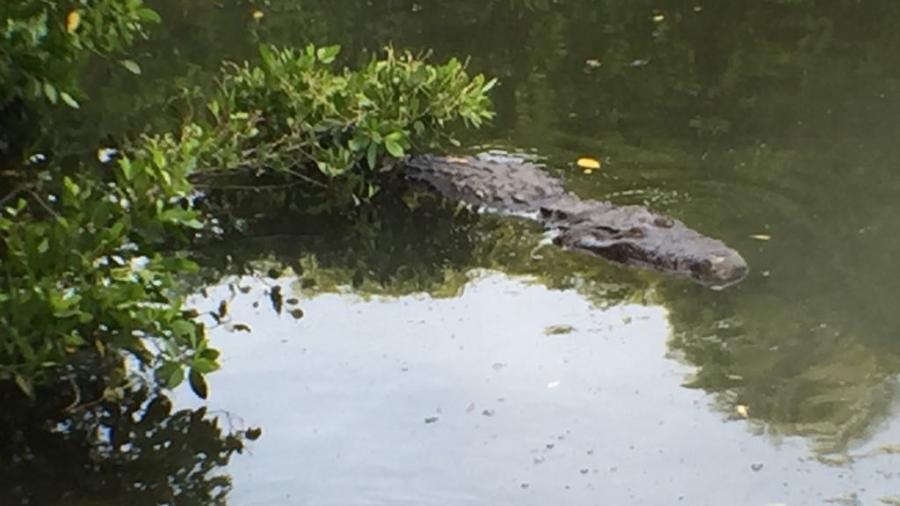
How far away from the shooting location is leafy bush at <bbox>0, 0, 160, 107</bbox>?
4258mm

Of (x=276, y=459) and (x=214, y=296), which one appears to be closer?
(x=276, y=459)

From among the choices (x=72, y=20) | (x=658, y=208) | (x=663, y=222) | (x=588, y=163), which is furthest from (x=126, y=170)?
(x=588, y=163)

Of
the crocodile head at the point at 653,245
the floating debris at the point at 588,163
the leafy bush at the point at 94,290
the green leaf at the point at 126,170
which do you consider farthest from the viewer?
the floating debris at the point at 588,163

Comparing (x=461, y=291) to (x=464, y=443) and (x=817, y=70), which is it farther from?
(x=817, y=70)

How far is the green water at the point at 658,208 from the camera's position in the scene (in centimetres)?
387

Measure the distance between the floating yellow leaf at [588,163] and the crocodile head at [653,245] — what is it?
0.71 metres

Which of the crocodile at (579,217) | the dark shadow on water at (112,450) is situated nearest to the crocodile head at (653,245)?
the crocodile at (579,217)

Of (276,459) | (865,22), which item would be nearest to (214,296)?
(276,459)

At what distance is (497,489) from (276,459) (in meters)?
0.71

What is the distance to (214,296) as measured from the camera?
4859mm

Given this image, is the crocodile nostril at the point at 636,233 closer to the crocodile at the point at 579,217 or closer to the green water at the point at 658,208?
the crocodile at the point at 579,217

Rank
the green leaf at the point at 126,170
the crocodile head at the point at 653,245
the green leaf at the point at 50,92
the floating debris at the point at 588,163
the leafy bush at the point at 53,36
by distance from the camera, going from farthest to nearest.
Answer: the floating debris at the point at 588,163
the crocodile head at the point at 653,245
the green leaf at the point at 50,92
the leafy bush at the point at 53,36
the green leaf at the point at 126,170

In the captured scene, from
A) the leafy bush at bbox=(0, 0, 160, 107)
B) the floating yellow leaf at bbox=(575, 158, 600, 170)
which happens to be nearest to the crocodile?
the floating yellow leaf at bbox=(575, 158, 600, 170)

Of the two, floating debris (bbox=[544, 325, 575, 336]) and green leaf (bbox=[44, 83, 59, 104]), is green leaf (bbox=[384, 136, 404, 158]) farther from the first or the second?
green leaf (bbox=[44, 83, 59, 104])
